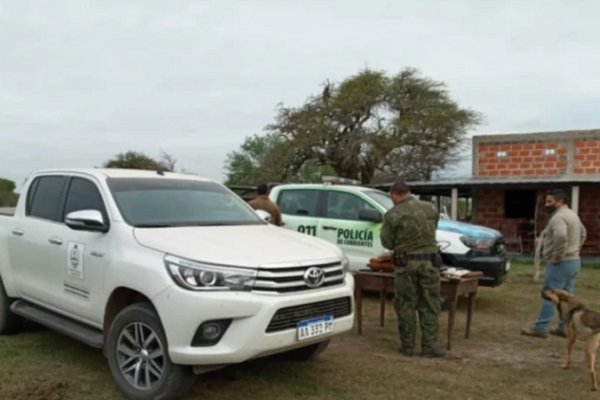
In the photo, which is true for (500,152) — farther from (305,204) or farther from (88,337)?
(88,337)

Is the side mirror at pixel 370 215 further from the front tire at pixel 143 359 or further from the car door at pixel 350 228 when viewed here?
the front tire at pixel 143 359

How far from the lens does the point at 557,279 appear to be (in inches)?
250

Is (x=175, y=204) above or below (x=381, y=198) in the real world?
below

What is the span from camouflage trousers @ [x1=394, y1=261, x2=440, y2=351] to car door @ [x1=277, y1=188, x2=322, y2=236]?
359 centimetres

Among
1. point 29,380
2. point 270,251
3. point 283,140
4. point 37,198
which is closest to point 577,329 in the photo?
point 270,251

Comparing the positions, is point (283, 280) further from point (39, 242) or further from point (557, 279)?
point (557, 279)

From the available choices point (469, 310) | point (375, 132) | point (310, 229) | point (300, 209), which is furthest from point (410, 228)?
point (375, 132)

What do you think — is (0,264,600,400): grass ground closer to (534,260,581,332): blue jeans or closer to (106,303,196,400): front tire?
(534,260,581,332): blue jeans

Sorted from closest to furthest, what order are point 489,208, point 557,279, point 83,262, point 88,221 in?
1. point 88,221
2. point 83,262
3. point 557,279
4. point 489,208

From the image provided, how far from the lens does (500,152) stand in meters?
18.0

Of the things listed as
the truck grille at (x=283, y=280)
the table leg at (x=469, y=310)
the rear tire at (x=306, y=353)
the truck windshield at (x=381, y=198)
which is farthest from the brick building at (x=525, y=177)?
the truck grille at (x=283, y=280)

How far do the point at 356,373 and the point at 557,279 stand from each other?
2881 millimetres

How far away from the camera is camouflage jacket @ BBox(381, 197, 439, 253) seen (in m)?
5.50

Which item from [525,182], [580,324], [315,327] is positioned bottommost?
[580,324]
